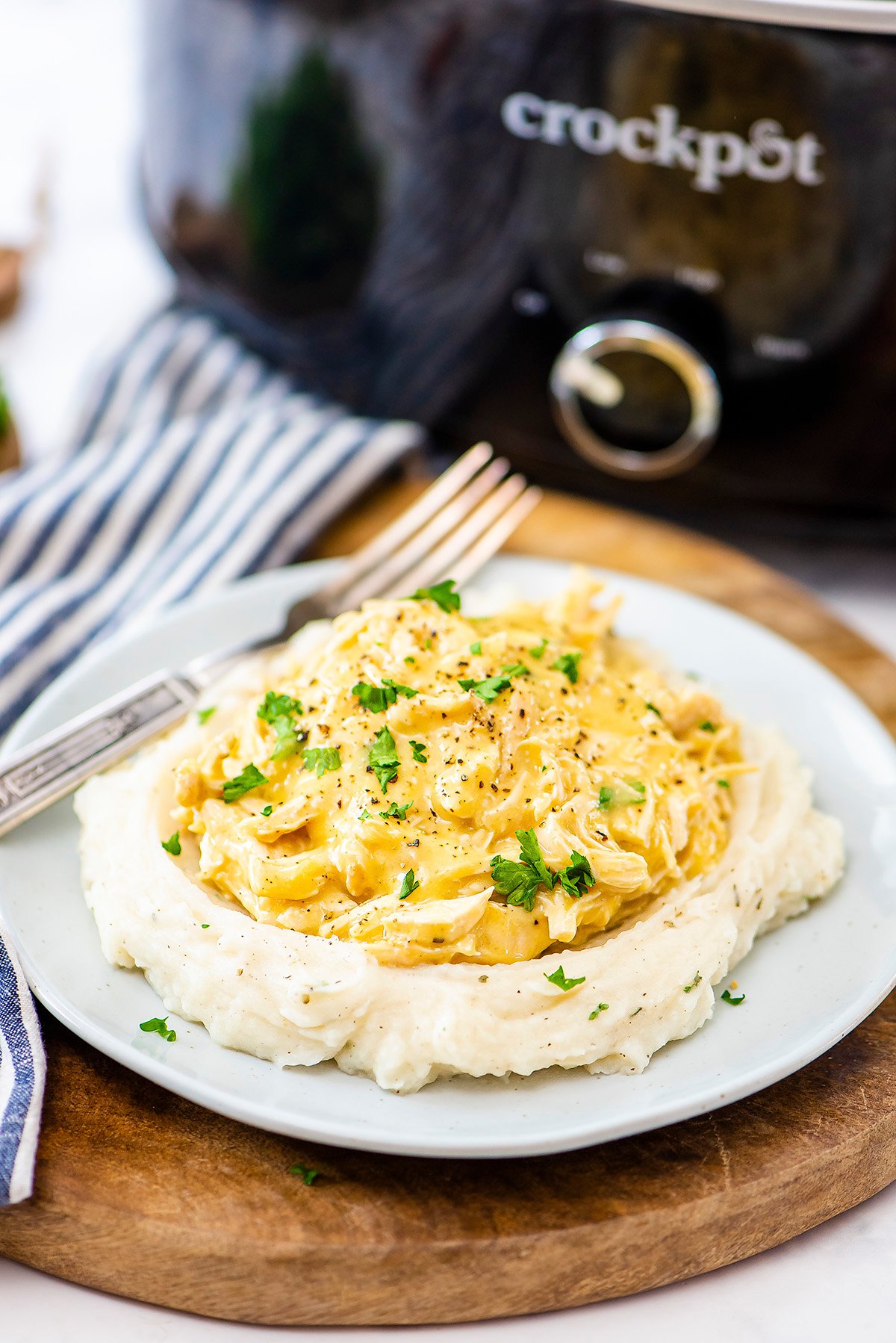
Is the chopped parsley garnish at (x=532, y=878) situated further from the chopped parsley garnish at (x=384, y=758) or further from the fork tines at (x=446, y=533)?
the fork tines at (x=446, y=533)

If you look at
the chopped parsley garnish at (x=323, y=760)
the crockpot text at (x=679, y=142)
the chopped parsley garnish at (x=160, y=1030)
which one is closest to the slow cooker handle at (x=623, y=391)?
the crockpot text at (x=679, y=142)

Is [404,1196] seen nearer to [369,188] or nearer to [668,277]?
[668,277]

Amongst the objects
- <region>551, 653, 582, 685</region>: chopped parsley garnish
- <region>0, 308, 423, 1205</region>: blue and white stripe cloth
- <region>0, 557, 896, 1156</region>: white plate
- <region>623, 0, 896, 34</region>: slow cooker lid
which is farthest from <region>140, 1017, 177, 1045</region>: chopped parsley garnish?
<region>623, 0, 896, 34</region>: slow cooker lid

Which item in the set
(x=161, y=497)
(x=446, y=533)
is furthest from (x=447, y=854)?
(x=161, y=497)

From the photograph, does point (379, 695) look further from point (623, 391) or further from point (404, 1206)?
point (623, 391)

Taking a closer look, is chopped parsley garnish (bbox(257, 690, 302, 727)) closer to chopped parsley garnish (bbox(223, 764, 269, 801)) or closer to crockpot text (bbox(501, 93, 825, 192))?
chopped parsley garnish (bbox(223, 764, 269, 801))

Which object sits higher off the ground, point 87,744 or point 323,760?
point 323,760
